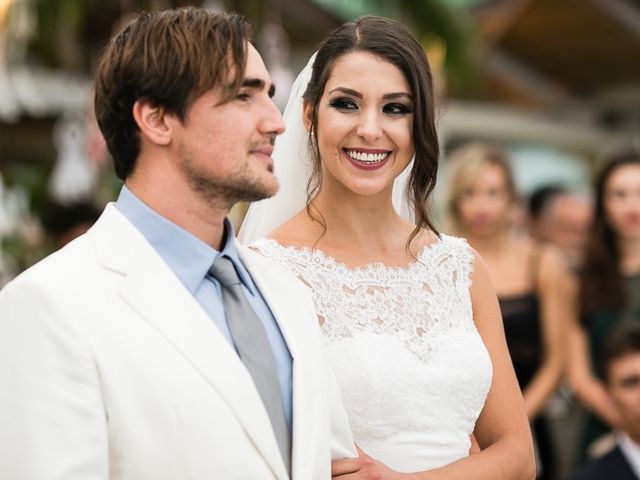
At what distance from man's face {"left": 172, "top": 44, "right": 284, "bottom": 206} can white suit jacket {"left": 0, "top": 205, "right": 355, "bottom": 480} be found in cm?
17

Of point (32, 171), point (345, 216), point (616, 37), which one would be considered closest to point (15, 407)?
point (345, 216)

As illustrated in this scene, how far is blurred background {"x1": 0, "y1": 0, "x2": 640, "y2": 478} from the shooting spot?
7750 millimetres

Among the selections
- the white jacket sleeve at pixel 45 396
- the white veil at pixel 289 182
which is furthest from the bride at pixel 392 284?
the white jacket sleeve at pixel 45 396

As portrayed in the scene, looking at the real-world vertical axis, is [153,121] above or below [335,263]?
above

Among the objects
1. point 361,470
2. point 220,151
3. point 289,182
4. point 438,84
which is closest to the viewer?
point 220,151

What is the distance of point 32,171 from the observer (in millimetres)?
8906

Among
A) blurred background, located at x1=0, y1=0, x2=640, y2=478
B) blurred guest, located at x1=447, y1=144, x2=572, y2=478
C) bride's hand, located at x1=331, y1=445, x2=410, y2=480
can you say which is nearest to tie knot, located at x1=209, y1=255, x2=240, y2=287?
bride's hand, located at x1=331, y1=445, x2=410, y2=480

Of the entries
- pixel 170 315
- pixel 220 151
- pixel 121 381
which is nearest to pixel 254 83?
pixel 220 151

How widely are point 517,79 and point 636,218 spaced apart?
1050cm

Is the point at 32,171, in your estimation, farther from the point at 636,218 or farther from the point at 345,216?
the point at 345,216

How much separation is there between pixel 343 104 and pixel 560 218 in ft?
15.7

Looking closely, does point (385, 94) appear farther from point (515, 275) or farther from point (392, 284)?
point (515, 275)

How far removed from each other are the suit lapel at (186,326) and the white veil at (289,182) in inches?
45.4

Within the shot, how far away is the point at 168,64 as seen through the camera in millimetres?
2189
